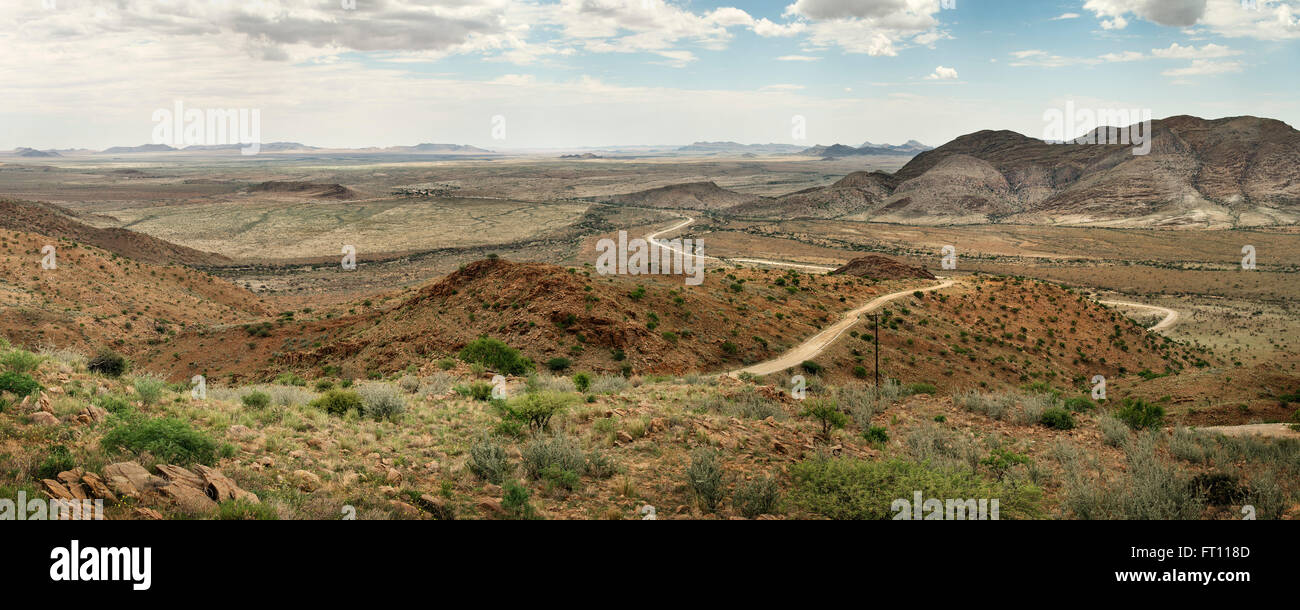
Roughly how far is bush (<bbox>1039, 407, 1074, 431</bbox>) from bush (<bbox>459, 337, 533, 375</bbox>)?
13.8 m

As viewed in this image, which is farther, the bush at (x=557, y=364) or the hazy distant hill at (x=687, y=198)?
the hazy distant hill at (x=687, y=198)

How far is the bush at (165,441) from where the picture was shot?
784 centimetres

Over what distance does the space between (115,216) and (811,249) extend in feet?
353

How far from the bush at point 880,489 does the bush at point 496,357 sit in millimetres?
Answer: 12819

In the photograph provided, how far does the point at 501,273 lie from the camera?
95.8ft

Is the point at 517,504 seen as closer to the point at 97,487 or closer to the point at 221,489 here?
the point at 221,489

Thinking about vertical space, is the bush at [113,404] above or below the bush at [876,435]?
above

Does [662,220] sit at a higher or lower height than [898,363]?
higher

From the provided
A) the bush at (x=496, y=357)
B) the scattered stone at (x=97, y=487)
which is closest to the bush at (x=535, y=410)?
the scattered stone at (x=97, y=487)

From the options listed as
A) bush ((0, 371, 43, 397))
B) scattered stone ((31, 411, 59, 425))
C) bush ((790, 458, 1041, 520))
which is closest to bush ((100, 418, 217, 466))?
scattered stone ((31, 411, 59, 425))

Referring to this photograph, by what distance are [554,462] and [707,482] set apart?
229 centimetres

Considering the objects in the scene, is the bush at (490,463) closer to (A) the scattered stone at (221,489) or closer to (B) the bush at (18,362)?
(A) the scattered stone at (221,489)

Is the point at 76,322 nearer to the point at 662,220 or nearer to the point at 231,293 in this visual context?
the point at 231,293
